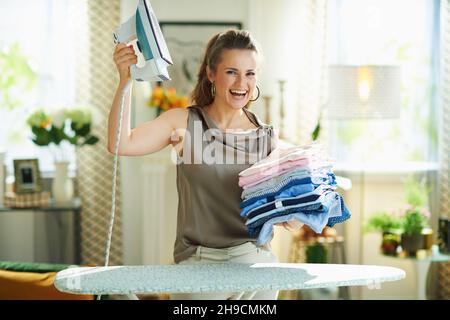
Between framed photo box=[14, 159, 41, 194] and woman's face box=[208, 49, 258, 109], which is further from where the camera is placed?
framed photo box=[14, 159, 41, 194]

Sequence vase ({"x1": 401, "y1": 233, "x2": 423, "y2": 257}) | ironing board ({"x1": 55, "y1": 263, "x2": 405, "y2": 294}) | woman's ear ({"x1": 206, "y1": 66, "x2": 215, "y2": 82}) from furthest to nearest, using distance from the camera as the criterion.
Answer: vase ({"x1": 401, "y1": 233, "x2": 423, "y2": 257})
woman's ear ({"x1": 206, "y1": 66, "x2": 215, "y2": 82})
ironing board ({"x1": 55, "y1": 263, "x2": 405, "y2": 294})

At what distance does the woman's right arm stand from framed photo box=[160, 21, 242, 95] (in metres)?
2.77

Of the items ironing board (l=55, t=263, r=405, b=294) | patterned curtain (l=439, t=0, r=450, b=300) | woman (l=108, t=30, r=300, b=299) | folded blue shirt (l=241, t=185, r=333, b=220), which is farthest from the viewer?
patterned curtain (l=439, t=0, r=450, b=300)

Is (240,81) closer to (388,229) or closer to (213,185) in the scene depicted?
(213,185)

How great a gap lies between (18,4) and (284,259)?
93.5 inches

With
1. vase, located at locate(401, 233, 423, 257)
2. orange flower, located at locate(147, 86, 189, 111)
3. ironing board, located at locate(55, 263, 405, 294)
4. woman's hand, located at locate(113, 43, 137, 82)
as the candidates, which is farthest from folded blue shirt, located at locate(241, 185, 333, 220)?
orange flower, located at locate(147, 86, 189, 111)

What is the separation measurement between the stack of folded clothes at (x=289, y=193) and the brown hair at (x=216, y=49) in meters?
0.34

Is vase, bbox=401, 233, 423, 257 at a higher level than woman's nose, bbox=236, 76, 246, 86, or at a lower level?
lower

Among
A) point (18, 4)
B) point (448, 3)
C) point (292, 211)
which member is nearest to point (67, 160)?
point (18, 4)

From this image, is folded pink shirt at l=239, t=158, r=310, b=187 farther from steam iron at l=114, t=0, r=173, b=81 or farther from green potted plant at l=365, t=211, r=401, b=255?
green potted plant at l=365, t=211, r=401, b=255

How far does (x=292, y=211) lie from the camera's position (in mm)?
1689

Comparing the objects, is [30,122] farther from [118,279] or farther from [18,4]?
[118,279]

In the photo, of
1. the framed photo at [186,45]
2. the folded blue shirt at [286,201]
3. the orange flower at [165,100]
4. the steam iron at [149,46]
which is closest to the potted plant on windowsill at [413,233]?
the orange flower at [165,100]

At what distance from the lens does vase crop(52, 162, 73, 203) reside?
440 centimetres
